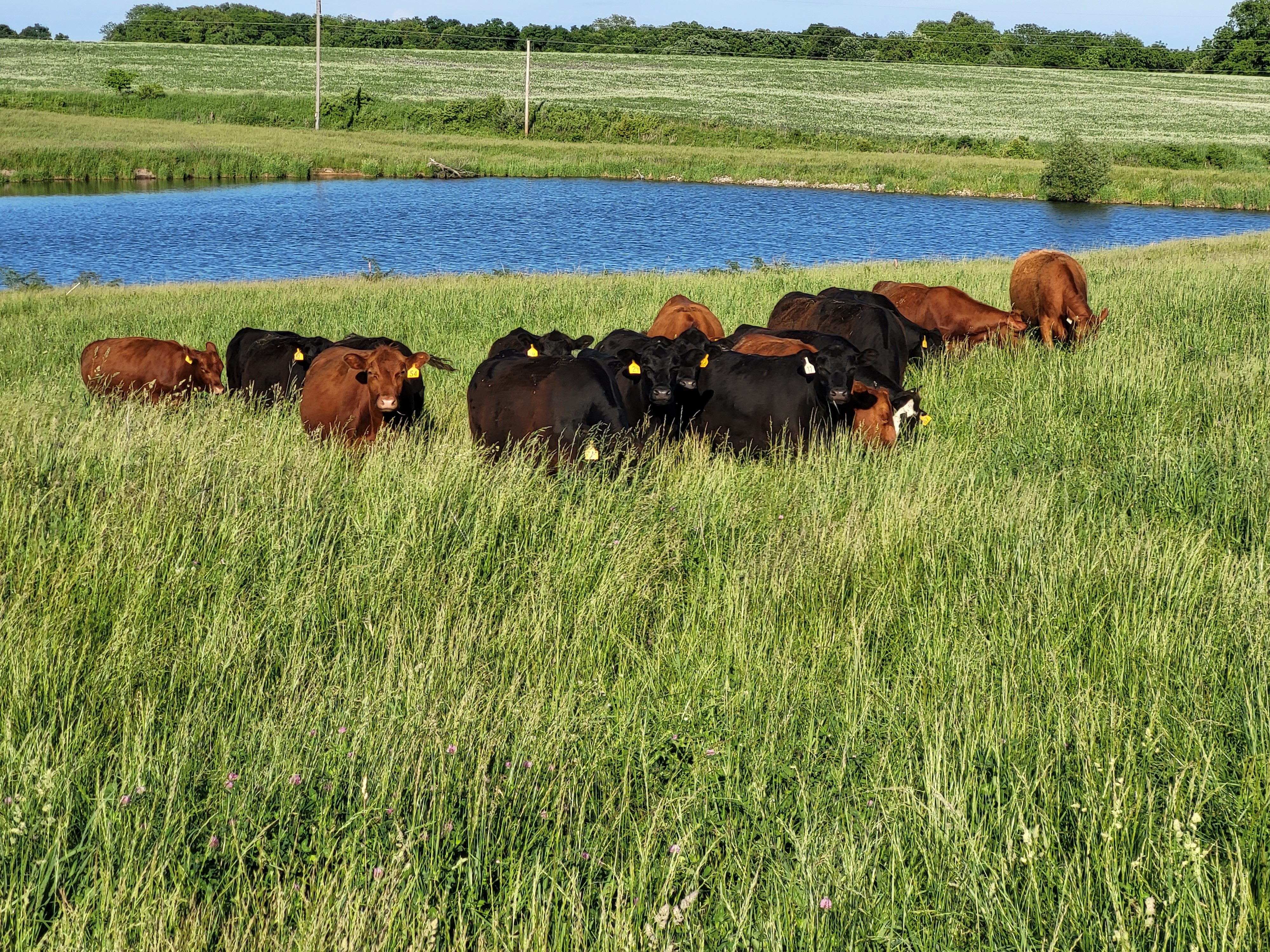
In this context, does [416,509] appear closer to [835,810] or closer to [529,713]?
[529,713]

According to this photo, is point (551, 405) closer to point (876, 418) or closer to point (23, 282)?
point (876, 418)

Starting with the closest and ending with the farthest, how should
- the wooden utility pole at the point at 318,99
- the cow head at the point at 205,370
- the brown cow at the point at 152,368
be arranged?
the brown cow at the point at 152,368 → the cow head at the point at 205,370 → the wooden utility pole at the point at 318,99

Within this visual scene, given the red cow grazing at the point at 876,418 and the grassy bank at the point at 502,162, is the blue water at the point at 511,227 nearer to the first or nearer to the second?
the grassy bank at the point at 502,162

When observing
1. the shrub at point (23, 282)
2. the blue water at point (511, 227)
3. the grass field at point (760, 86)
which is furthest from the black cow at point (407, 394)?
the grass field at point (760, 86)

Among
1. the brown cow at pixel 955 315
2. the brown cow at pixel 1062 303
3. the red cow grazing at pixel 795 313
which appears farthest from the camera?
the brown cow at pixel 1062 303

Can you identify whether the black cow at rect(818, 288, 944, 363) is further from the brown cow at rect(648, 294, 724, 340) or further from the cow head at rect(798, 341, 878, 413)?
the cow head at rect(798, 341, 878, 413)

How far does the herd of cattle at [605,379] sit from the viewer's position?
24.5ft

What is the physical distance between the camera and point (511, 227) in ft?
107

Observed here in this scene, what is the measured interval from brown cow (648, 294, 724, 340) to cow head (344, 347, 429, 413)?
11.4 ft

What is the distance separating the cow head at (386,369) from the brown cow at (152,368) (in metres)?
2.61

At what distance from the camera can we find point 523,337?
8867mm

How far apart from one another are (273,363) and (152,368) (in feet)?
3.93

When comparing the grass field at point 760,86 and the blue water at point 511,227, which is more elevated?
the grass field at point 760,86

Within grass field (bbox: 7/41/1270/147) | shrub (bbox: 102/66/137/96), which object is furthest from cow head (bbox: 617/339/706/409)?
shrub (bbox: 102/66/137/96)
